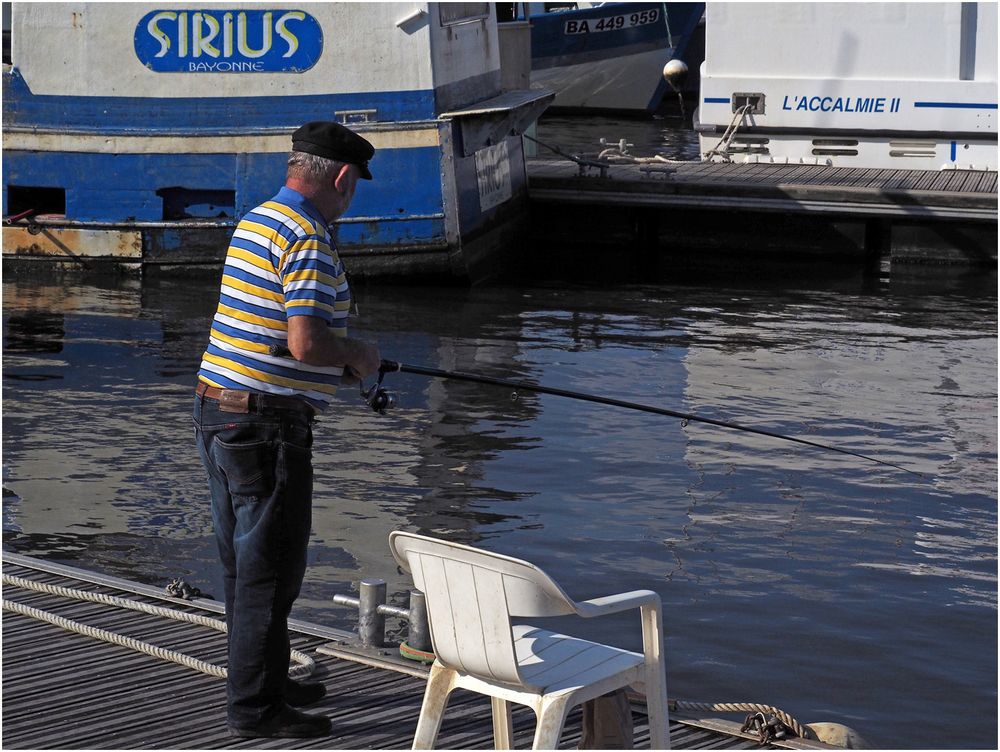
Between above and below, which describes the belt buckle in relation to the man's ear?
below

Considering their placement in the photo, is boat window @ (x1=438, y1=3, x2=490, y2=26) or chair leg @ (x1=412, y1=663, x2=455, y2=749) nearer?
chair leg @ (x1=412, y1=663, x2=455, y2=749)

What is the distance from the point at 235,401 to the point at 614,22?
85.8ft

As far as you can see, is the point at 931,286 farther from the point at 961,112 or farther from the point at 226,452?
the point at 226,452

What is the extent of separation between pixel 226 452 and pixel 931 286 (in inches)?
473

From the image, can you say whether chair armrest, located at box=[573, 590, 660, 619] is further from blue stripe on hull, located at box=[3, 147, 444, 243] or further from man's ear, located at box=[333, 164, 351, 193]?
blue stripe on hull, located at box=[3, 147, 444, 243]

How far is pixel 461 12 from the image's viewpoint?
14.1 meters

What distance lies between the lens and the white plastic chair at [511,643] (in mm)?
3412

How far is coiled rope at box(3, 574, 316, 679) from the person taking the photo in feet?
15.7

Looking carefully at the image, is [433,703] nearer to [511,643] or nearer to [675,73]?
[511,643]

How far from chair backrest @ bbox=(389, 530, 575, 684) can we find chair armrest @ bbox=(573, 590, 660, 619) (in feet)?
0.24

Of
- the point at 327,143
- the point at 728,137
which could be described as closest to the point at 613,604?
the point at 327,143

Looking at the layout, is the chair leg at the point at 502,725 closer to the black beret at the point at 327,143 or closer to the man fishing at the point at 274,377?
the man fishing at the point at 274,377

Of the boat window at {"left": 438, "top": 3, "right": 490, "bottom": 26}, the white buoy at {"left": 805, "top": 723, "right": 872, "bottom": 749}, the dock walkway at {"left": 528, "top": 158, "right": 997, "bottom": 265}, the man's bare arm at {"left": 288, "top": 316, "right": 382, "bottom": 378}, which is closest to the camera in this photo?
the man's bare arm at {"left": 288, "top": 316, "right": 382, "bottom": 378}

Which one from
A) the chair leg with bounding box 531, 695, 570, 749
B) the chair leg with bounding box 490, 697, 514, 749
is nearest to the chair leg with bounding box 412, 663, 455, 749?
the chair leg with bounding box 490, 697, 514, 749
